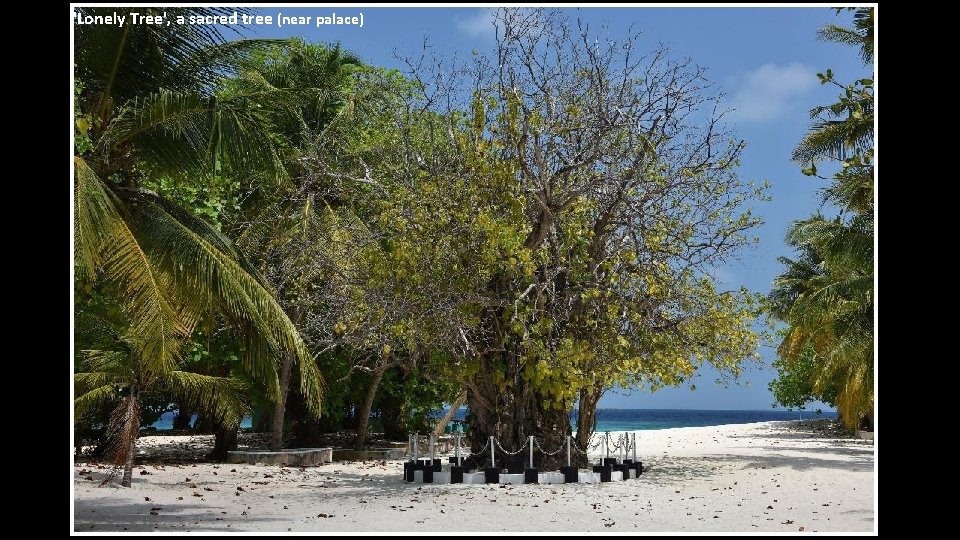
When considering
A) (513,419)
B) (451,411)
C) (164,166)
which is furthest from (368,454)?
(164,166)

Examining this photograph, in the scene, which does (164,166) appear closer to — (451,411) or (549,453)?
(549,453)

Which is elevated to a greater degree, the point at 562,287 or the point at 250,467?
the point at 562,287

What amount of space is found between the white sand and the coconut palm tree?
5.47 feet

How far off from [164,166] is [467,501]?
547cm

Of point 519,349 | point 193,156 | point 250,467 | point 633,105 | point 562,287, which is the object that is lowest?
point 250,467

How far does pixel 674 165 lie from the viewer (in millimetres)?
14391

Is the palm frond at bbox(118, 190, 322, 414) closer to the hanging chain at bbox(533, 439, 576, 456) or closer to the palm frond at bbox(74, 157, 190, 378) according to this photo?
the palm frond at bbox(74, 157, 190, 378)

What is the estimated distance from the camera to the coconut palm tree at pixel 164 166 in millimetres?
9789

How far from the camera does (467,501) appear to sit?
480 inches
